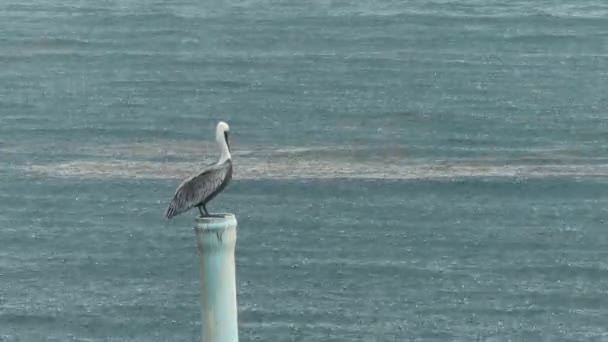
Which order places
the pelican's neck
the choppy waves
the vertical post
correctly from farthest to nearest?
1. the choppy waves
2. the pelican's neck
3. the vertical post

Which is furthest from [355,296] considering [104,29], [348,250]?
[104,29]

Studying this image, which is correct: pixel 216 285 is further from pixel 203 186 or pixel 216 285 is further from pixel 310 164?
pixel 310 164

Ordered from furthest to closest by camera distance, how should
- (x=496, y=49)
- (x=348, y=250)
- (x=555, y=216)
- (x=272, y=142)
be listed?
1. (x=496, y=49)
2. (x=272, y=142)
3. (x=555, y=216)
4. (x=348, y=250)

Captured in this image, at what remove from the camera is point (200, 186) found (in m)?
8.40

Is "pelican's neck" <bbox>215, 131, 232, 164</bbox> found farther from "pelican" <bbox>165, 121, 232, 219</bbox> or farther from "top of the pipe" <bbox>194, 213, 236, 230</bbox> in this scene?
"top of the pipe" <bbox>194, 213, 236, 230</bbox>

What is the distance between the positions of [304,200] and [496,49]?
32.3 ft

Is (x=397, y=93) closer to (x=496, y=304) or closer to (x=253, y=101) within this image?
(x=253, y=101)

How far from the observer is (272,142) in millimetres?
21484

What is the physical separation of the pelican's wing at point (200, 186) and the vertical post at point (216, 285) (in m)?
3.34

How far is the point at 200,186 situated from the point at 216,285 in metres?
3.59

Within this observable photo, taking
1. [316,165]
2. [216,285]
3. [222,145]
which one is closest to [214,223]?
[216,285]

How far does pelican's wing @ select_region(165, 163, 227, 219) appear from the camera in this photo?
830cm

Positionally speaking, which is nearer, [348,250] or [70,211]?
[348,250]

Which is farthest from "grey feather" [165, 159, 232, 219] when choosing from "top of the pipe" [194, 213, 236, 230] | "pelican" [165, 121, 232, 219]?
"top of the pipe" [194, 213, 236, 230]
